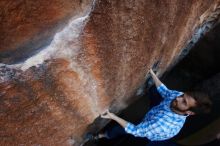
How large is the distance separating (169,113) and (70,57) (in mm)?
1040

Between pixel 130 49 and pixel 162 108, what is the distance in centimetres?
67

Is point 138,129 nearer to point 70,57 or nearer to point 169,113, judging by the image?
point 169,113

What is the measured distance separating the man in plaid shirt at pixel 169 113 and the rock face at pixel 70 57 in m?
0.27

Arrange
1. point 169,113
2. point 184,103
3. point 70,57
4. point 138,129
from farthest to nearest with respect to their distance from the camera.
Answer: point 138,129
point 169,113
point 184,103
point 70,57

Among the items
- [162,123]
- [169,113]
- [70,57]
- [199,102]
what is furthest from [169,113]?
[70,57]

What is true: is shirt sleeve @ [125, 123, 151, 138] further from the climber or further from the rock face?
the rock face

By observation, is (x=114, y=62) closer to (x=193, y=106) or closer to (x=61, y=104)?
(x=61, y=104)

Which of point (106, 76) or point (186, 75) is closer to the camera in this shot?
point (106, 76)

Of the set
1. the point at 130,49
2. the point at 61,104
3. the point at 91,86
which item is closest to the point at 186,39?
the point at 130,49

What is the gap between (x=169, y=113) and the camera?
2.87m

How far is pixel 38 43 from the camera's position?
2117 mm

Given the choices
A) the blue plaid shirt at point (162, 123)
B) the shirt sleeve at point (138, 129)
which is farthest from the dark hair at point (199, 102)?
the shirt sleeve at point (138, 129)

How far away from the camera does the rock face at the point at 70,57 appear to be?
203 centimetres

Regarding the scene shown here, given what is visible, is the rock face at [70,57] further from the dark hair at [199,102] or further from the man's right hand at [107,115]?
the dark hair at [199,102]
